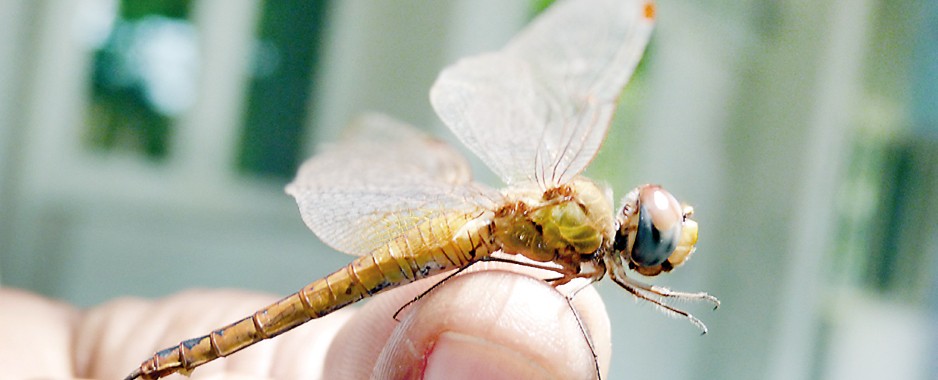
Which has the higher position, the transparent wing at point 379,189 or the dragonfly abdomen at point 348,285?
the transparent wing at point 379,189

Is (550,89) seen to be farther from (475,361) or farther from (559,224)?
(475,361)

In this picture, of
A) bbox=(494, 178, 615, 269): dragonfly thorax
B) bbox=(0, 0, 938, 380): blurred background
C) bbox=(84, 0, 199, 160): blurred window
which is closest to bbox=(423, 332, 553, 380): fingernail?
bbox=(494, 178, 615, 269): dragonfly thorax

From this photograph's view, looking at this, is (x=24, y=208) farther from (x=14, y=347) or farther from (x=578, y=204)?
(x=578, y=204)

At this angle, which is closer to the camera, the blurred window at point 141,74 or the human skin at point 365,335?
the human skin at point 365,335

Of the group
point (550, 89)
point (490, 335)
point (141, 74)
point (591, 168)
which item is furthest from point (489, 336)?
point (141, 74)

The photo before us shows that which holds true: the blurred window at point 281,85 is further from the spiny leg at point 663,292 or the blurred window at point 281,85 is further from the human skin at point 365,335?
the spiny leg at point 663,292

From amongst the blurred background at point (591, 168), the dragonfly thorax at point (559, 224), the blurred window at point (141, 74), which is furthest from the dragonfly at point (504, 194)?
the blurred window at point (141, 74)
